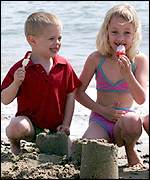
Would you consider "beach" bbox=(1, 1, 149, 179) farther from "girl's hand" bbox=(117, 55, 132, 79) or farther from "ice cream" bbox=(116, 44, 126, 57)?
"ice cream" bbox=(116, 44, 126, 57)

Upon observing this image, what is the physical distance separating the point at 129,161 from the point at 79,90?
679 mm

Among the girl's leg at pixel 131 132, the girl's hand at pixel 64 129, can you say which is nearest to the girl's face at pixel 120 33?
the girl's leg at pixel 131 132

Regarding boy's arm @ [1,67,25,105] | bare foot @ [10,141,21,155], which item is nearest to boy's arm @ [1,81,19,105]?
boy's arm @ [1,67,25,105]

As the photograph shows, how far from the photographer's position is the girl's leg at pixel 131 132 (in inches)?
149

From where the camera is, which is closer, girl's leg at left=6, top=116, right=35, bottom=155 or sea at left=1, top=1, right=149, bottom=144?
girl's leg at left=6, top=116, right=35, bottom=155

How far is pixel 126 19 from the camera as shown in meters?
4.13

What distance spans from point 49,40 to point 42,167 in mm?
977

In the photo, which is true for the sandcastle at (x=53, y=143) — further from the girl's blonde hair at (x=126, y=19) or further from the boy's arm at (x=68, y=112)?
the girl's blonde hair at (x=126, y=19)

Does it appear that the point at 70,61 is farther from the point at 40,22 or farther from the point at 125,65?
the point at 125,65

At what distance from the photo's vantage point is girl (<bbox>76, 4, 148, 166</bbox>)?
409 centimetres

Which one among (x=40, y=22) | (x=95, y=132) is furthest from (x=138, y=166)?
(x=40, y=22)

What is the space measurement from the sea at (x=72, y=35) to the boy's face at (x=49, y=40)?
914mm

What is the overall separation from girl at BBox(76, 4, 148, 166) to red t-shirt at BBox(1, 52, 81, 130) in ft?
0.64

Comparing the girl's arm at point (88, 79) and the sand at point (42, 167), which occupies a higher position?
the girl's arm at point (88, 79)
